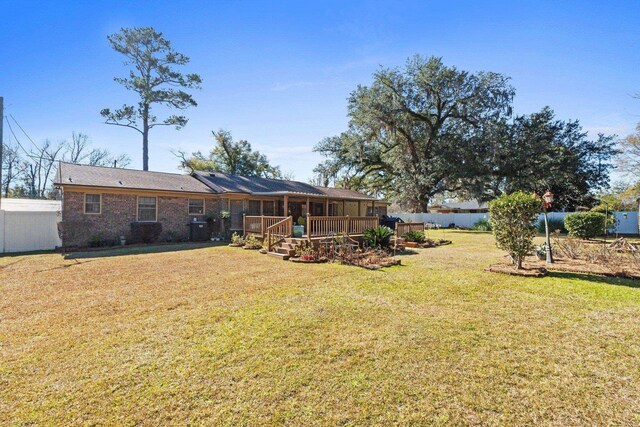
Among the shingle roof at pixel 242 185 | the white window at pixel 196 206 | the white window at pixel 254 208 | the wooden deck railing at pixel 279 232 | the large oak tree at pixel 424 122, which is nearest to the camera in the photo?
the wooden deck railing at pixel 279 232

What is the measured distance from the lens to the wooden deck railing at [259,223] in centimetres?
1304

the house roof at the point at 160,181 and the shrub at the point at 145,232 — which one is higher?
the house roof at the point at 160,181

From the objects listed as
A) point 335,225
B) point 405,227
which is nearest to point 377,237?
point 335,225

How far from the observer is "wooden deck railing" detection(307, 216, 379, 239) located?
1141 cm

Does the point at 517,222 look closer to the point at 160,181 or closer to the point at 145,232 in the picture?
the point at 145,232

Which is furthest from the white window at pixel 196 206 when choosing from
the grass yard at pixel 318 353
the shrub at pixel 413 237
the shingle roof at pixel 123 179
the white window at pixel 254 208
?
the shrub at pixel 413 237

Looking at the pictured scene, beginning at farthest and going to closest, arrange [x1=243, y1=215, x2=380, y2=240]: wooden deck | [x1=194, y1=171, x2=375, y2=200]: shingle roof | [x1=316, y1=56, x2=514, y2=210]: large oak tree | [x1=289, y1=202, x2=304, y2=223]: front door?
[x1=316, y1=56, x2=514, y2=210]: large oak tree < [x1=289, y1=202, x2=304, y2=223]: front door < [x1=194, y1=171, x2=375, y2=200]: shingle roof < [x1=243, y1=215, x2=380, y2=240]: wooden deck

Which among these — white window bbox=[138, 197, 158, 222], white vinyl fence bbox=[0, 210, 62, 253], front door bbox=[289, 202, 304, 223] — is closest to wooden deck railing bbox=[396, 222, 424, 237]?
front door bbox=[289, 202, 304, 223]

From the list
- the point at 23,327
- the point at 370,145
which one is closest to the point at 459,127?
the point at 370,145

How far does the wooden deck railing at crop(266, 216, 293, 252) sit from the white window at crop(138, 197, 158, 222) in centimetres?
741

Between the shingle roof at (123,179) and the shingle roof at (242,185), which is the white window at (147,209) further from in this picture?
the shingle roof at (242,185)

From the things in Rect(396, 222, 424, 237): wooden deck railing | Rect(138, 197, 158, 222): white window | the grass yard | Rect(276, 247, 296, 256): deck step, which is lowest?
the grass yard

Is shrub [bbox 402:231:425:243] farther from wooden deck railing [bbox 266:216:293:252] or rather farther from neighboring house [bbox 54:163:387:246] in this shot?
wooden deck railing [bbox 266:216:293:252]

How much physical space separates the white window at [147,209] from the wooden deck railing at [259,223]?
4.84 m
